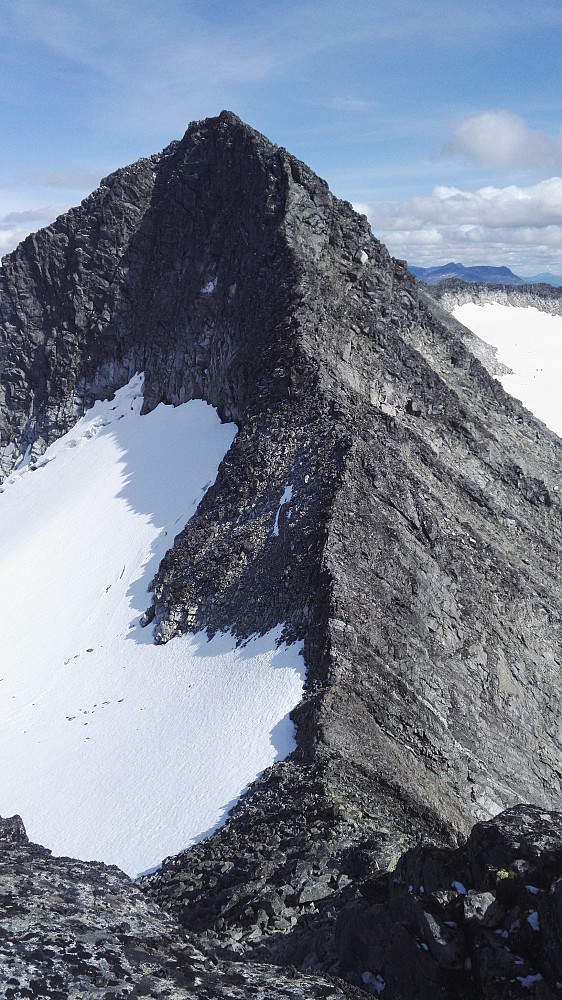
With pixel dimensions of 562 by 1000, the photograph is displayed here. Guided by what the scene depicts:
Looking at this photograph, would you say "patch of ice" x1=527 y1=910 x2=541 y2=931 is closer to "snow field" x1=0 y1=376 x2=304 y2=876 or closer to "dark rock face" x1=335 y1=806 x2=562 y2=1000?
"dark rock face" x1=335 y1=806 x2=562 y2=1000

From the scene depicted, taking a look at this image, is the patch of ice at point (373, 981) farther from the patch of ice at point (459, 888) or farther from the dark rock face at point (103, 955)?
the patch of ice at point (459, 888)

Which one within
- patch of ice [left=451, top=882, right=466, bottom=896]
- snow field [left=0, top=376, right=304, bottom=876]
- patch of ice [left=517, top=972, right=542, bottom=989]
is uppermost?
patch of ice [left=451, top=882, right=466, bottom=896]

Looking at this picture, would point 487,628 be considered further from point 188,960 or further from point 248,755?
point 188,960

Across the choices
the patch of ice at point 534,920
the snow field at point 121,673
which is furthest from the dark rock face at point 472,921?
the snow field at point 121,673

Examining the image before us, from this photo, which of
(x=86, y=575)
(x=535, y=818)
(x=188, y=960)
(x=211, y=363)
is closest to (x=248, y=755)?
(x=188, y=960)

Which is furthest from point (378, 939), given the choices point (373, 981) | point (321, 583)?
point (321, 583)

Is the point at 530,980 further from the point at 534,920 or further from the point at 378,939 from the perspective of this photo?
the point at 378,939

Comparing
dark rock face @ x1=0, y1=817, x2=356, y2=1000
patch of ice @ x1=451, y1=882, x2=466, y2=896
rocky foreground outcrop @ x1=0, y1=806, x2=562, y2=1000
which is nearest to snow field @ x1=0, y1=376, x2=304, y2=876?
dark rock face @ x1=0, y1=817, x2=356, y2=1000
